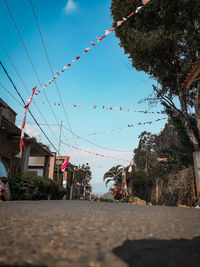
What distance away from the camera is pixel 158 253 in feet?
4.42

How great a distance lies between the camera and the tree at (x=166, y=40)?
10891 mm

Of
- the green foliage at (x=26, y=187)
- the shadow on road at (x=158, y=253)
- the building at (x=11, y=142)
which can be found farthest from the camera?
the building at (x=11, y=142)

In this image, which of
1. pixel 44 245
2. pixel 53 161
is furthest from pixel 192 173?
pixel 53 161

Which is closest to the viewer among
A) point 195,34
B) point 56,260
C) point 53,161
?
point 56,260

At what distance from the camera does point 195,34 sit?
1137cm

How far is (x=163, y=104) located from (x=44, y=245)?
13.7 metres

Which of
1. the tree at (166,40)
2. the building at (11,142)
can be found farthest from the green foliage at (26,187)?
the tree at (166,40)

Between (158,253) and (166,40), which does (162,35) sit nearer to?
(166,40)

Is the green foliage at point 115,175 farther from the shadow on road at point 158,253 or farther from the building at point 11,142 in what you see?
the shadow on road at point 158,253

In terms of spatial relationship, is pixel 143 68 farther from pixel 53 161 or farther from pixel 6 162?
pixel 53 161

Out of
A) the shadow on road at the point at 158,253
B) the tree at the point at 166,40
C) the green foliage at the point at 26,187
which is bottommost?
the shadow on road at the point at 158,253

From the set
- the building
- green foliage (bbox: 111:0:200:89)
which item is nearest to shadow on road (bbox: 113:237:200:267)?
green foliage (bbox: 111:0:200:89)

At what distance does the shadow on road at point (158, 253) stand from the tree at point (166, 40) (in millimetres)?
9769

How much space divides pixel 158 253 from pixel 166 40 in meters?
12.0
